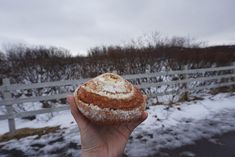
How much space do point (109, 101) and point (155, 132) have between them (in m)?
3.49

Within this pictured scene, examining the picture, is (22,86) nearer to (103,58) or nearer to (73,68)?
(73,68)

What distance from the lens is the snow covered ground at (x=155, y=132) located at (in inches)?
161

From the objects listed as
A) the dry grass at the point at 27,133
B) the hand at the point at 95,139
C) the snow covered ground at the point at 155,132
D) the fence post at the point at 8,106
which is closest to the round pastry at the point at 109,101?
the hand at the point at 95,139

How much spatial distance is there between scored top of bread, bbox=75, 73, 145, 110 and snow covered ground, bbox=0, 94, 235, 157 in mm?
2405

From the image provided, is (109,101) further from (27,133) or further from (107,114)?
(27,133)

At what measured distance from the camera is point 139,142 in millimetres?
4281

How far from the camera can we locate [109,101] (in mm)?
1548

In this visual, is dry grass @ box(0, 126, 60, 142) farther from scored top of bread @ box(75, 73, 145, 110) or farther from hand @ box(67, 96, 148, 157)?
scored top of bread @ box(75, 73, 145, 110)

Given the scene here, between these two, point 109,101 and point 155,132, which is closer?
point 109,101

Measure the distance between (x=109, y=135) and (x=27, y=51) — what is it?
8130 mm

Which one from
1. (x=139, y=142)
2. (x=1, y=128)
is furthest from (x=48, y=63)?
(x=139, y=142)

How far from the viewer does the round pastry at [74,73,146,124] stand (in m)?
1.55

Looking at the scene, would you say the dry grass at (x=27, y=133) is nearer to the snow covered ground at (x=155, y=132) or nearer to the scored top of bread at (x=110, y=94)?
the snow covered ground at (x=155, y=132)

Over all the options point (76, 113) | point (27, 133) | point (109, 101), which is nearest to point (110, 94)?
point (109, 101)
